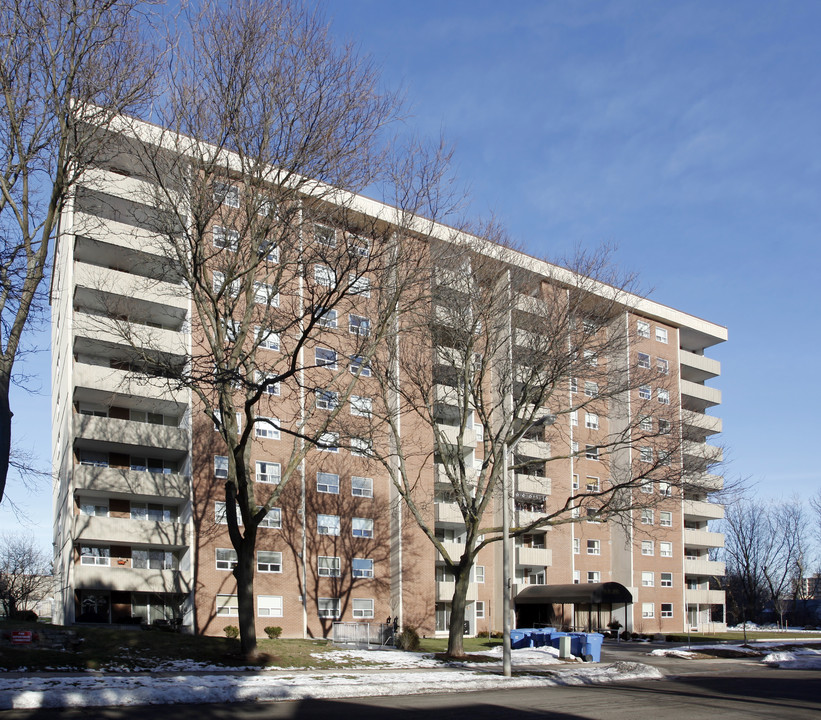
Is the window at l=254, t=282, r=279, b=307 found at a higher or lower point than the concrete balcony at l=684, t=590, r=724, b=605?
higher

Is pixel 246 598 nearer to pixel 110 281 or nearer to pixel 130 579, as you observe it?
pixel 130 579

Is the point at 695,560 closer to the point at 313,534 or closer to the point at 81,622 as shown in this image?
the point at 313,534

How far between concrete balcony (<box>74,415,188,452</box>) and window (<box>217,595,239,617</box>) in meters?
7.49

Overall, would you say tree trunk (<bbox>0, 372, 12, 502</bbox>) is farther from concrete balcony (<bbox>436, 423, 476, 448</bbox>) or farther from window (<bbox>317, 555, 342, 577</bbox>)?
concrete balcony (<bbox>436, 423, 476, 448</bbox>)

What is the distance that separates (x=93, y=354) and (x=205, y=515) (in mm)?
9709

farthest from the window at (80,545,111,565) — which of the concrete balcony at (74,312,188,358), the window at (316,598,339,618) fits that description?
the window at (316,598,339,618)

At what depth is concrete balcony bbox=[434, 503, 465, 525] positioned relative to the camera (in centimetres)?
4894

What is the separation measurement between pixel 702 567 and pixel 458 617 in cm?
4412

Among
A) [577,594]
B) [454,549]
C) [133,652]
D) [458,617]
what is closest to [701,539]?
[577,594]

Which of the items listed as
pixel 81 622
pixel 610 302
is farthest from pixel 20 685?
pixel 81 622

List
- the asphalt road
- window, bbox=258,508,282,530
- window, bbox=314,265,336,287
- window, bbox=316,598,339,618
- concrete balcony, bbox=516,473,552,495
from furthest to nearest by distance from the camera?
concrete balcony, bbox=516,473,552,495 < window, bbox=316,598,339,618 < window, bbox=258,508,282,530 < window, bbox=314,265,336,287 < the asphalt road

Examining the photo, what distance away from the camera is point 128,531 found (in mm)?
39031

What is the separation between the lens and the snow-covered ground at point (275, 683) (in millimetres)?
14445

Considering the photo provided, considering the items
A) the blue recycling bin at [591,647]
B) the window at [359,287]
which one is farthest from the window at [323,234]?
the blue recycling bin at [591,647]
